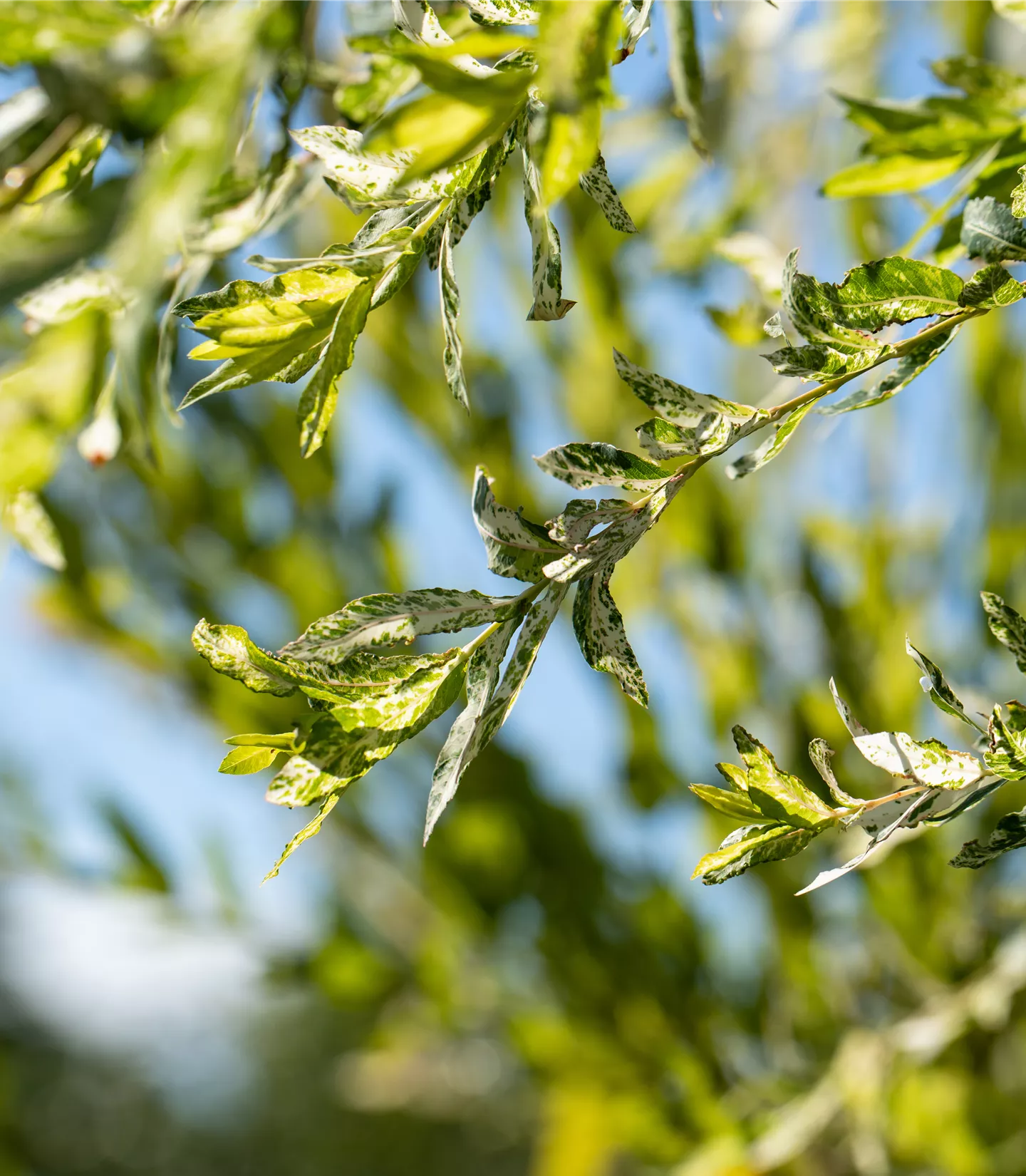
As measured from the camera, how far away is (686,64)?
20 centimetres

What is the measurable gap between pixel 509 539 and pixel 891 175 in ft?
0.46

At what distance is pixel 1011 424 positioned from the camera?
0.58 metres

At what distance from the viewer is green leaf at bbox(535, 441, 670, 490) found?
7.2 inches

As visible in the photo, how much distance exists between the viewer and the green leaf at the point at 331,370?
18 centimetres

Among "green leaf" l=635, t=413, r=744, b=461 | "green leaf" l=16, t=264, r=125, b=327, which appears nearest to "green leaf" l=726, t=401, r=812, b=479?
"green leaf" l=635, t=413, r=744, b=461

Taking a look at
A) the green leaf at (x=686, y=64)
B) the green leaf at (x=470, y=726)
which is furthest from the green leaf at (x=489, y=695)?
the green leaf at (x=686, y=64)

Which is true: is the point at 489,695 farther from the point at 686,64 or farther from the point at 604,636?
the point at 686,64

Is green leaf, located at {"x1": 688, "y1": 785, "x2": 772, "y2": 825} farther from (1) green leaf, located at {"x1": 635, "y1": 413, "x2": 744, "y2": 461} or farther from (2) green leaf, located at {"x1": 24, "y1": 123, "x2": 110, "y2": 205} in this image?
(2) green leaf, located at {"x1": 24, "y1": 123, "x2": 110, "y2": 205}

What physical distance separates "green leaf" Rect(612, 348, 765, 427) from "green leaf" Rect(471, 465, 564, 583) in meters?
0.03

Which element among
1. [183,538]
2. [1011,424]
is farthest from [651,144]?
Result: [183,538]

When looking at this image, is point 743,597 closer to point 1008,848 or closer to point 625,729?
point 625,729

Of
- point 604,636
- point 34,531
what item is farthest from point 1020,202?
point 34,531

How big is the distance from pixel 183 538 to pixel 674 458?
0.50 metres

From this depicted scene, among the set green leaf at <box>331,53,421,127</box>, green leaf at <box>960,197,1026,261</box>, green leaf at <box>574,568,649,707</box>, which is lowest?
green leaf at <box>574,568,649,707</box>
